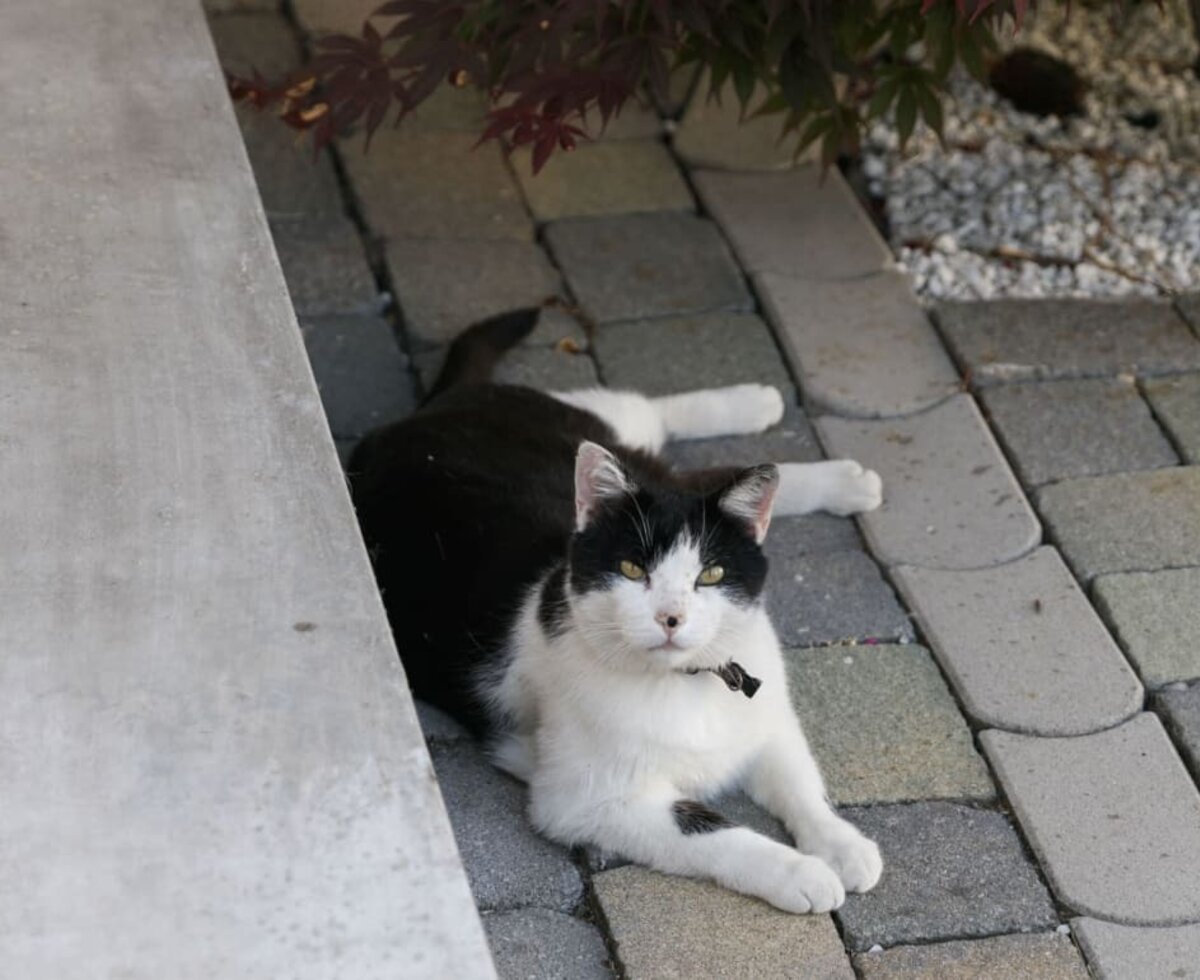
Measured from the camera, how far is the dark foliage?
3438mm

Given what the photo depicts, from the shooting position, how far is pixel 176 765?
6.98 feet

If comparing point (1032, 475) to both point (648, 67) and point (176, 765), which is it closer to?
point (648, 67)

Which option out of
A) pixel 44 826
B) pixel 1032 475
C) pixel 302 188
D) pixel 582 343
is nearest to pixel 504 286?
pixel 582 343

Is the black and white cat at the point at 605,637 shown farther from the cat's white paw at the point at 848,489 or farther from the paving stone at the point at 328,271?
the paving stone at the point at 328,271

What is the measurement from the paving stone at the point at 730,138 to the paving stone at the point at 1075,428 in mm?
1062

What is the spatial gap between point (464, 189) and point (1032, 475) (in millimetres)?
1643

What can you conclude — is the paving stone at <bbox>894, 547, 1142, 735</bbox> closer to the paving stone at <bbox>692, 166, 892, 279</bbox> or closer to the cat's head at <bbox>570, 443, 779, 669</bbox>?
the cat's head at <bbox>570, 443, 779, 669</bbox>

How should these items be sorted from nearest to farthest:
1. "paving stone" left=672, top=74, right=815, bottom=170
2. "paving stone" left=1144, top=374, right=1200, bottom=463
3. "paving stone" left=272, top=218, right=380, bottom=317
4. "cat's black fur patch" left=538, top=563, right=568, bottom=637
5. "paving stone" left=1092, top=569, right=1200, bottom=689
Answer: "cat's black fur patch" left=538, top=563, right=568, bottom=637 → "paving stone" left=1092, top=569, right=1200, bottom=689 → "paving stone" left=1144, top=374, right=1200, bottom=463 → "paving stone" left=272, top=218, right=380, bottom=317 → "paving stone" left=672, top=74, right=815, bottom=170

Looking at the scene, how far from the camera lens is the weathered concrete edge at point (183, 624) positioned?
1961 mm

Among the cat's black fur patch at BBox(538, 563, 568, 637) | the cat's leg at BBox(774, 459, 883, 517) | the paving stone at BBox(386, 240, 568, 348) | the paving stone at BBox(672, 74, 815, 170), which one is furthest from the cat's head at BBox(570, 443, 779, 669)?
the paving stone at BBox(672, 74, 815, 170)

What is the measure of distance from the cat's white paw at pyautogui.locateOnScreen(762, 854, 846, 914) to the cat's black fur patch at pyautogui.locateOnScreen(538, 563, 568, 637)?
51 cm

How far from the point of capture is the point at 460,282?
4066 mm

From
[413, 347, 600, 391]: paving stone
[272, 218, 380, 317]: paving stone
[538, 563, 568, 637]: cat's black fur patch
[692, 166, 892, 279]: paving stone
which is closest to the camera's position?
[538, 563, 568, 637]: cat's black fur patch

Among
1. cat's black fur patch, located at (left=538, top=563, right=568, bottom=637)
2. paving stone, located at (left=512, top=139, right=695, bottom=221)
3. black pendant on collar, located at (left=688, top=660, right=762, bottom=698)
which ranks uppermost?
black pendant on collar, located at (left=688, top=660, right=762, bottom=698)
